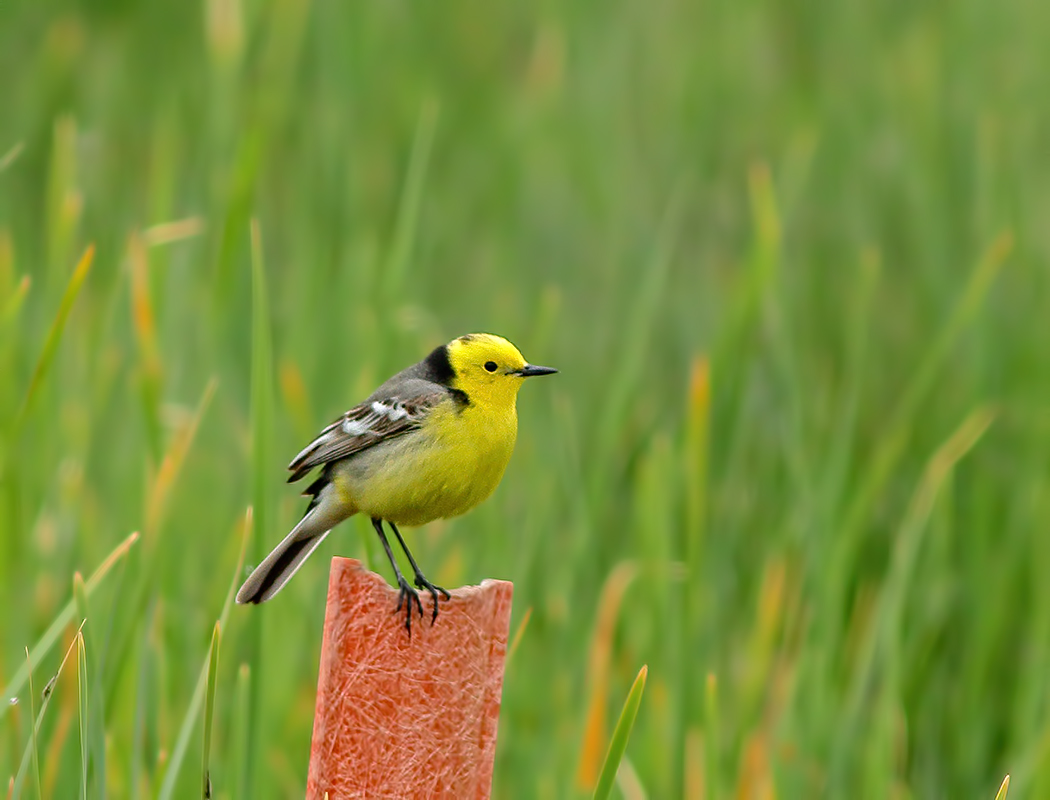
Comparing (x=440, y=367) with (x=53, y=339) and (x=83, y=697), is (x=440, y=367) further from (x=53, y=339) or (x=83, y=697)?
(x=83, y=697)

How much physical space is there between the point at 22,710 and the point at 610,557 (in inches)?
69.0

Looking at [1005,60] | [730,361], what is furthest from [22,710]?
[1005,60]

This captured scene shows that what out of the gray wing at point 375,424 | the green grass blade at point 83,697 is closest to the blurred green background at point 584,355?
the green grass blade at point 83,697

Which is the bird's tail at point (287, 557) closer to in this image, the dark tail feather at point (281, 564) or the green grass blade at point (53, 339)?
the dark tail feather at point (281, 564)

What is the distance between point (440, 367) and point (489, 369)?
13 centimetres

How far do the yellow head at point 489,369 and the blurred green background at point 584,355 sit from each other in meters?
0.38

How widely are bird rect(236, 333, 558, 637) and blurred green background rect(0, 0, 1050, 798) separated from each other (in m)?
0.08

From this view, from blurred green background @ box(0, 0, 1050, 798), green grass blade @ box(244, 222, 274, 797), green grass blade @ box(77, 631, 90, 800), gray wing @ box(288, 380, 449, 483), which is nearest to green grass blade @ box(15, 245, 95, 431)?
blurred green background @ box(0, 0, 1050, 798)

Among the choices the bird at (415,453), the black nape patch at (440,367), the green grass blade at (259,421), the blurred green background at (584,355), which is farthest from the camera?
the blurred green background at (584,355)

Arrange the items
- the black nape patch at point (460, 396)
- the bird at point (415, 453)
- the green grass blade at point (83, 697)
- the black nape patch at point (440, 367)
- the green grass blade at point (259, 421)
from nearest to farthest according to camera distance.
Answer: the green grass blade at point (83, 697) → the green grass blade at point (259, 421) → the bird at point (415, 453) → the black nape patch at point (460, 396) → the black nape patch at point (440, 367)

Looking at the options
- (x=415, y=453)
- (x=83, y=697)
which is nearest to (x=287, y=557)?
(x=415, y=453)

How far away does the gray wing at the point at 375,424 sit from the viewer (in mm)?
2412

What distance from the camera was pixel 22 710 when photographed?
8.27 feet

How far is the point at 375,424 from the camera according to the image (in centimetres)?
246
